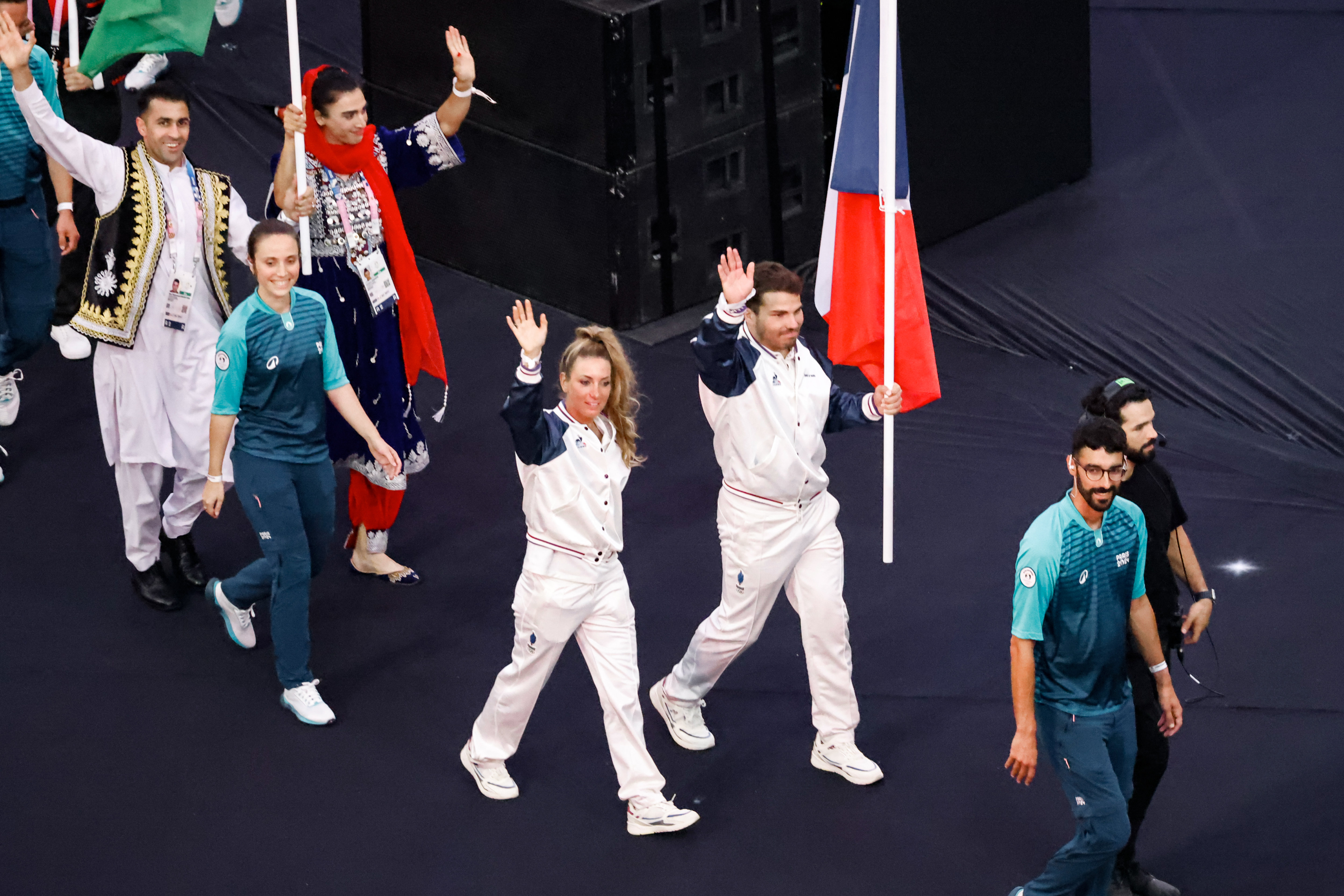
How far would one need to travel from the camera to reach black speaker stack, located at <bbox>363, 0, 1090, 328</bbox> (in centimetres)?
895

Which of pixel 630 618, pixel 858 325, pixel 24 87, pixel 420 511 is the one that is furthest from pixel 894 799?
pixel 24 87

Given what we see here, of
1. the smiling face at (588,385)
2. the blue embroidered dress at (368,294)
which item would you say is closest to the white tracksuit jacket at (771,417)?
the smiling face at (588,385)

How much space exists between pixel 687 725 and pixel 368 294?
1.86m

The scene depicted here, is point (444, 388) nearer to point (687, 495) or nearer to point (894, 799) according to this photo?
point (687, 495)

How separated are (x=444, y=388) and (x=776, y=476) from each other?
2.69 metres

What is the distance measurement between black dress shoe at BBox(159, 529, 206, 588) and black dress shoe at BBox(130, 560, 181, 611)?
48 millimetres

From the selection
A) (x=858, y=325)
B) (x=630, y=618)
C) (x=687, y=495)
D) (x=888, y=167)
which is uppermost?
(x=888, y=167)

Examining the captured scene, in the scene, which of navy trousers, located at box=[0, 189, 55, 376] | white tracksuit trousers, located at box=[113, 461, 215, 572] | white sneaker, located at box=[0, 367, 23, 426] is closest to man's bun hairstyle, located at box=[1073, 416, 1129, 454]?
white tracksuit trousers, located at box=[113, 461, 215, 572]

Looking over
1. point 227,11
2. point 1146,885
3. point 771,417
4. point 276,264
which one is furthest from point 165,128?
point 227,11

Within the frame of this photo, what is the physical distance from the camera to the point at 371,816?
6.19 metres

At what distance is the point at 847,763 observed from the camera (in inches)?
248

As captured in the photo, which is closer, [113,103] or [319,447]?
[319,447]

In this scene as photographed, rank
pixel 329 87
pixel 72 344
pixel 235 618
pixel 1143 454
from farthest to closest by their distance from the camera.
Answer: pixel 72 344 → pixel 235 618 → pixel 329 87 → pixel 1143 454

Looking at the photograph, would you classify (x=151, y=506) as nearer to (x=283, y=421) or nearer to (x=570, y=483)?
(x=283, y=421)
